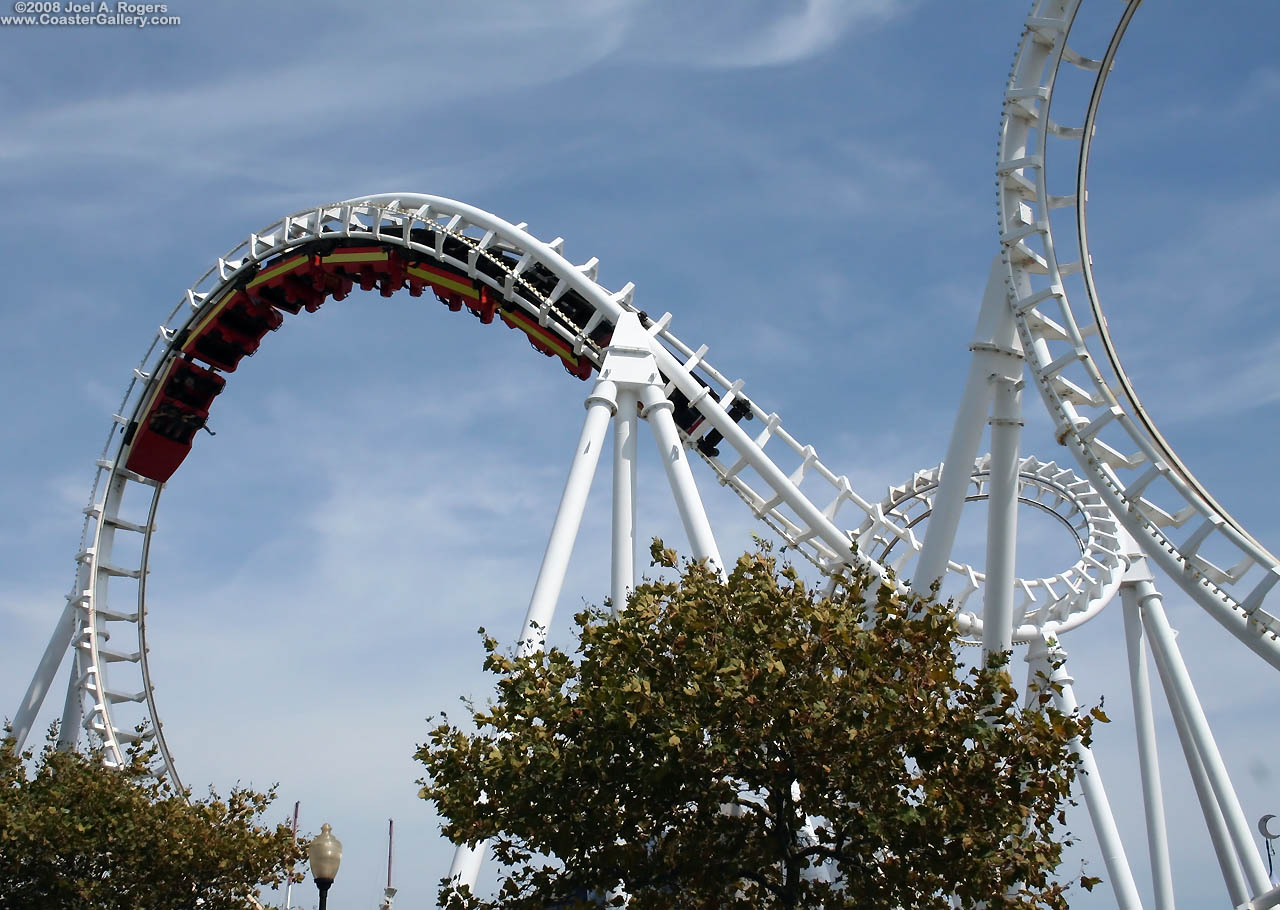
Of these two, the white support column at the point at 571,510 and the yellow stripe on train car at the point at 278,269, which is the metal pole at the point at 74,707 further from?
the white support column at the point at 571,510

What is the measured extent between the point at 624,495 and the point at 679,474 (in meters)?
0.99

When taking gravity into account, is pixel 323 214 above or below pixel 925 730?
above

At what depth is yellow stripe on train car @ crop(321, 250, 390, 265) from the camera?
90.6ft

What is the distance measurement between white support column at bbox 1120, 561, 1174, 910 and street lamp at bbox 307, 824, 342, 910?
13.4m

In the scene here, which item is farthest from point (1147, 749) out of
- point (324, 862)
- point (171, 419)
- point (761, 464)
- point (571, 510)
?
point (171, 419)

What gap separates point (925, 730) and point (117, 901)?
664 inches

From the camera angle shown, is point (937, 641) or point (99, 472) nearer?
point (937, 641)

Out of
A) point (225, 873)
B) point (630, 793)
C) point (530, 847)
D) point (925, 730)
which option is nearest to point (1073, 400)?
point (925, 730)

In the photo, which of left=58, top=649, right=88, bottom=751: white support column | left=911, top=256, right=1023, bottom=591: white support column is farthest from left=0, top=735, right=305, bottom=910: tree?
left=911, top=256, right=1023, bottom=591: white support column

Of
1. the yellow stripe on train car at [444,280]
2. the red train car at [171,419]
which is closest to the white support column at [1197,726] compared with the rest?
the yellow stripe on train car at [444,280]

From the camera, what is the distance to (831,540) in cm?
2173

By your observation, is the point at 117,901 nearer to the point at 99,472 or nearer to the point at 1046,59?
the point at 99,472

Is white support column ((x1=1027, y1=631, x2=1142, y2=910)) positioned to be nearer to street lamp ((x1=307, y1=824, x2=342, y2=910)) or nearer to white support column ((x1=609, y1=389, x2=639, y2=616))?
white support column ((x1=609, y1=389, x2=639, y2=616))

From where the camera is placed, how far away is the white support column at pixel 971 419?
17842 mm
